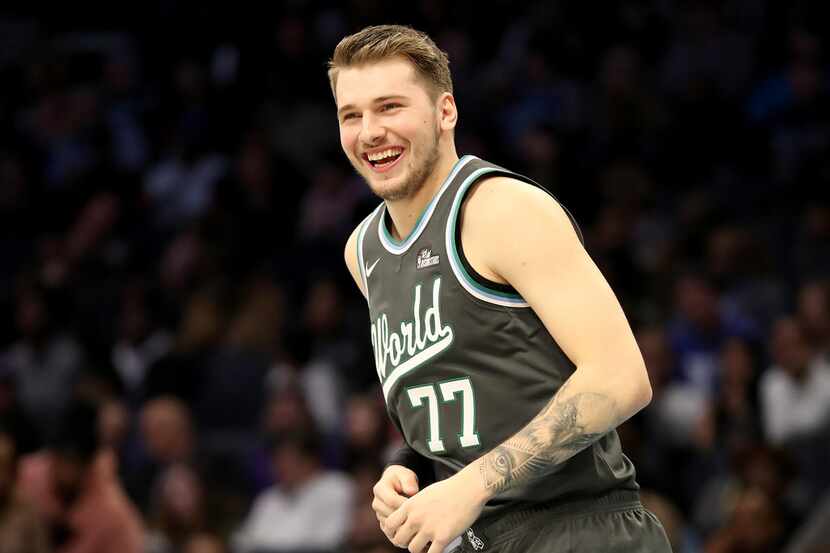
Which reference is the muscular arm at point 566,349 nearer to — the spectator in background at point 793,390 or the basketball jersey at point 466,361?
the basketball jersey at point 466,361

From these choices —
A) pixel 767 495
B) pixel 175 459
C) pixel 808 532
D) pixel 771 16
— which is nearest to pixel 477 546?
pixel 808 532

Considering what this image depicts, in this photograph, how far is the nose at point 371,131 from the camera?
10.0ft

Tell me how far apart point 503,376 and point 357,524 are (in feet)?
15.0

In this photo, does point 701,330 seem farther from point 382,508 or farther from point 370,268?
point 382,508

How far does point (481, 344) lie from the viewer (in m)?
2.98

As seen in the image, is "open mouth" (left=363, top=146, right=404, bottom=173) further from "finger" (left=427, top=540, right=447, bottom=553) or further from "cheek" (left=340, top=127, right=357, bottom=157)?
"finger" (left=427, top=540, right=447, bottom=553)

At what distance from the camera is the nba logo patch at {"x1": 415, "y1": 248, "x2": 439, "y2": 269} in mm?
3061

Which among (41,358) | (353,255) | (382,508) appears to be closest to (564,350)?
(382,508)

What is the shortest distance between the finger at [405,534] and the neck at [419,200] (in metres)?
0.76

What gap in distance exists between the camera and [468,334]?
9.80 feet

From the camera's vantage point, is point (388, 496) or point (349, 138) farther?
point (349, 138)

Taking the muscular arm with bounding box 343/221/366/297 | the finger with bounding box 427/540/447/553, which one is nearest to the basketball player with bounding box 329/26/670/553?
the finger with bounding box 427/540/447/553

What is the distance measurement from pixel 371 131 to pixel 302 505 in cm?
516

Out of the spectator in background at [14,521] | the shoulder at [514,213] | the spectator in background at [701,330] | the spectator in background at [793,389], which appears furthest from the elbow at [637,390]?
the spectator in background at [701,330]
